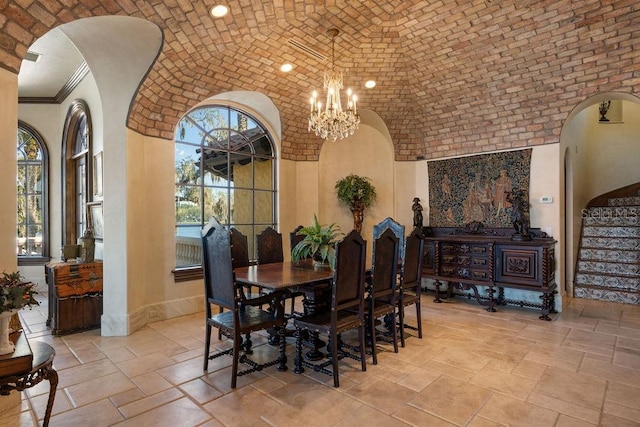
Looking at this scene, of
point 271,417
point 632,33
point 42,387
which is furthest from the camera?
point 632,33

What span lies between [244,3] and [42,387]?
3.51m

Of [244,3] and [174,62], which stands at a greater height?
[244,3]

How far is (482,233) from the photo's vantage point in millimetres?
5418

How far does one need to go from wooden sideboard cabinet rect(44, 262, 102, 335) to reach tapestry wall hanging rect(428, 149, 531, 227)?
4941 mm

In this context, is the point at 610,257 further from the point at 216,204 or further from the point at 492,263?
the point at 216,204

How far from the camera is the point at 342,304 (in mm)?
2707

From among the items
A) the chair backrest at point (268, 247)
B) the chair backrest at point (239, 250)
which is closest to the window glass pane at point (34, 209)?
the chair backrest at point (239, 250)

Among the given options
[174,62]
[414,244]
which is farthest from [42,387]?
[414,244]

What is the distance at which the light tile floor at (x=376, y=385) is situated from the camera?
221cm

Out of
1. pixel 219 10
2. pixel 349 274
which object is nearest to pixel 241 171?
pixel 219 10

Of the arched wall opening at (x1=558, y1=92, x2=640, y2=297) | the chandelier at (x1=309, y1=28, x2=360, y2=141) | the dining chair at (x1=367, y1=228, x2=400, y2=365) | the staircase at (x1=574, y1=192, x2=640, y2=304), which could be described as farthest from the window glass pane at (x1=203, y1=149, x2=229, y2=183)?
the arched wall opening at (x1=558, y1=92, x2=640, y2=297)

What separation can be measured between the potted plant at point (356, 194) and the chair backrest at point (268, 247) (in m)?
1.87

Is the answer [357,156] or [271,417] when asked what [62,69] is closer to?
[357,156]

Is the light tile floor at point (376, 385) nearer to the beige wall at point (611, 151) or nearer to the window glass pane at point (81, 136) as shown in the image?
the window glass pane at point (81, 136)
